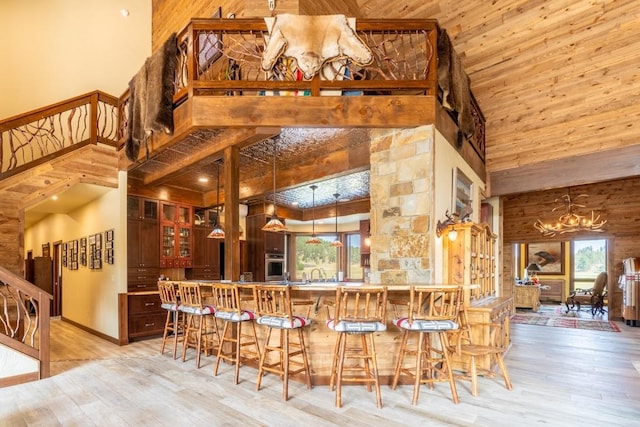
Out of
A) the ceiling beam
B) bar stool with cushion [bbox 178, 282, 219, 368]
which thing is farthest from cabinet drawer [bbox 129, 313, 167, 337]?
the ceiling beam

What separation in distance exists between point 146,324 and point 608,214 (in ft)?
32.1

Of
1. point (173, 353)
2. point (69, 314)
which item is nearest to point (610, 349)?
point (173, 353)

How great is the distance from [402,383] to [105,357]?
12.9 feet

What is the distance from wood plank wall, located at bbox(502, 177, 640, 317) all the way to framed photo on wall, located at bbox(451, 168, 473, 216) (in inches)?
180

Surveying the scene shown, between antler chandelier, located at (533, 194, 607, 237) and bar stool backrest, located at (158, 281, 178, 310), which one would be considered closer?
bar stool backrest, located at (158, 281, 178, 310)

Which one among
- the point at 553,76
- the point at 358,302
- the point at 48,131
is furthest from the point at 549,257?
the point at 48,131

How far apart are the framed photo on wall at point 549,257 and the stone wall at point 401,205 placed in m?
10.5

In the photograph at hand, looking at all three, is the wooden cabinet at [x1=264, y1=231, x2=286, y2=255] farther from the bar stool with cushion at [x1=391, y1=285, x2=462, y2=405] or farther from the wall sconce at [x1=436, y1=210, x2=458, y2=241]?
the bar stool with cushion at [x1=391, y1=285, x2=462, y2=405]

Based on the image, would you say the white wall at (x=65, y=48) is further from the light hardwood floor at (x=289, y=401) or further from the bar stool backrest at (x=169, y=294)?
the light hardwood floor at (x=289, y=401)

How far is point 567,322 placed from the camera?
7.59 meters

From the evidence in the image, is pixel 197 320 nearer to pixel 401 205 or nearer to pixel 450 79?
pixel 401 205

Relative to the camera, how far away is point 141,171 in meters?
5.92

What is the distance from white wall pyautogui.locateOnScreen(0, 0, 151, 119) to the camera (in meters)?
6.31

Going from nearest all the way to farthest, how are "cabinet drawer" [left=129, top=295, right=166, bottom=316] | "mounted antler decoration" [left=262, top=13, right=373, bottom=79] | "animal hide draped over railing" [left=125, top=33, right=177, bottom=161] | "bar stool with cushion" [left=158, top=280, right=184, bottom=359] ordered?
"mounted antler decoration" [left=262, top=13, right=373, bottom=79] → "animal hide draped over railing" [left=125, top=33, right=177, bottom=161] → "bar stool with cushion" [left=158, top=280, right=184, bottom=359] → "cabinet drawer" [left=129, top=295, right=166, bottom=316]
